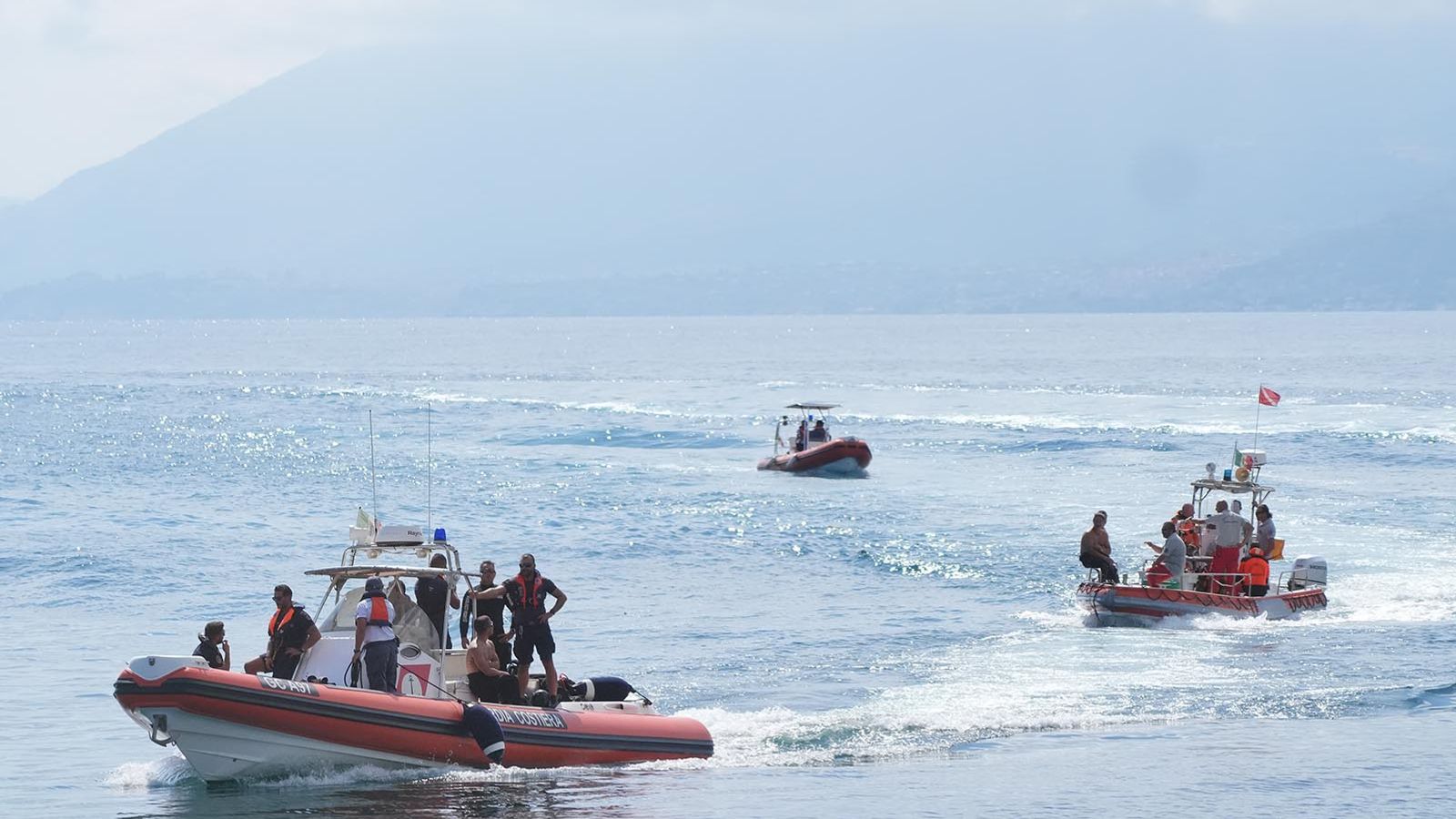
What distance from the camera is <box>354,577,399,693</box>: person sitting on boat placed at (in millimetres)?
18266

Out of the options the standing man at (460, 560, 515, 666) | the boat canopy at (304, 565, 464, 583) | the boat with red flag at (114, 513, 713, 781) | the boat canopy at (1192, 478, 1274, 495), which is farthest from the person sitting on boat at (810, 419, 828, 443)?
the boat canopy at (304, 565, 464, 583)

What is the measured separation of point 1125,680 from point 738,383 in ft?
287

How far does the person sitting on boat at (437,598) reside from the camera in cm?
1927

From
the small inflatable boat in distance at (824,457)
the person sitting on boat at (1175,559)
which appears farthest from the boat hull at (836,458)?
the person sitting on boat at (1175,559)

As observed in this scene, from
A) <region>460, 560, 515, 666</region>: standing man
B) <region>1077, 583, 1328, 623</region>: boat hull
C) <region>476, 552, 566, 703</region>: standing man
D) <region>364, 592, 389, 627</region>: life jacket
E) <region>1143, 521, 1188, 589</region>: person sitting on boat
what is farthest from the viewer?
<region>1143, 521, 1188, 589</region>: person sitting on boat

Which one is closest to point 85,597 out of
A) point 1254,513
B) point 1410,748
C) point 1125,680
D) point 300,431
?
point 1125,680

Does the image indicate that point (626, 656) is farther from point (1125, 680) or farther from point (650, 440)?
point (650, 440)

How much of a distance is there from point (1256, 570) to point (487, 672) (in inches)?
591

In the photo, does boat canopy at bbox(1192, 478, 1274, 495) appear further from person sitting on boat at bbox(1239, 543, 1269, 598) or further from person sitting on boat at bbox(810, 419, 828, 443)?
person sitting on boat at bbox(810, 419, 828, 443)

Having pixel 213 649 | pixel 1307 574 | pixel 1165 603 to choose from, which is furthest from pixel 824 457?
pixel 213 649

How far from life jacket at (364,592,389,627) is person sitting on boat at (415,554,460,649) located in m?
0.90

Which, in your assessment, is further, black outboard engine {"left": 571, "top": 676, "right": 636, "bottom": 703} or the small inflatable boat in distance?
the small inflatable boat in distance

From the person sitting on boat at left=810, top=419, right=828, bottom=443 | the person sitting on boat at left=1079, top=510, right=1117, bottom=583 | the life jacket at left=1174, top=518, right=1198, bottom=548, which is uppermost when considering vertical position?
the person sitting on boat at left=810, top=419, right=828, bottom=443

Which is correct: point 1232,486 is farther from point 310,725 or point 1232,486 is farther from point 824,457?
point 824,457
